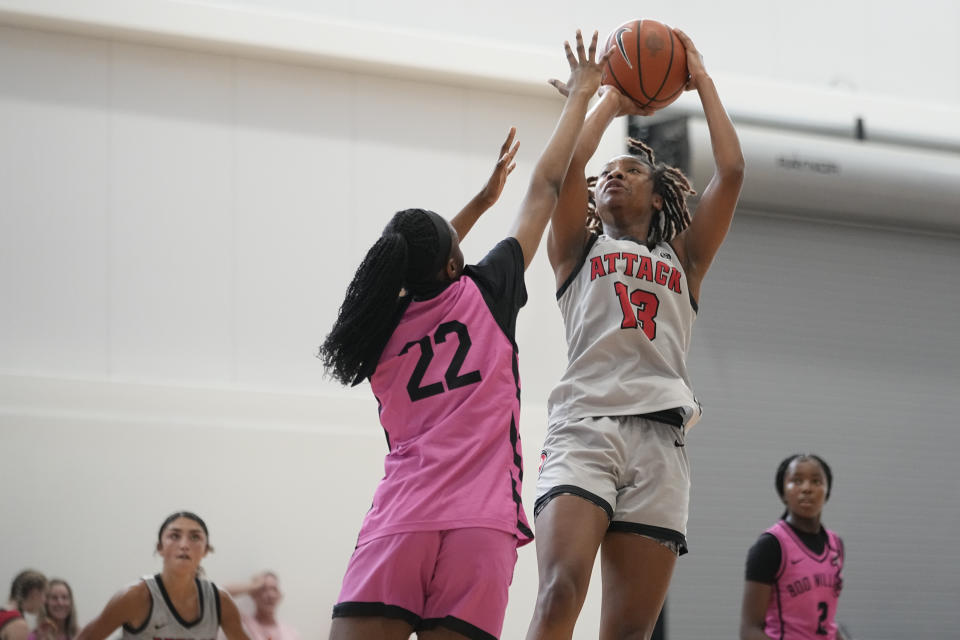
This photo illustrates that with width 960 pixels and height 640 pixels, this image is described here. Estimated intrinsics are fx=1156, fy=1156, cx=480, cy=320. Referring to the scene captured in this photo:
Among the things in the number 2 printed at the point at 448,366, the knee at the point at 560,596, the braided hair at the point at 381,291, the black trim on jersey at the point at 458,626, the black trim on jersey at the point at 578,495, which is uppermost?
the braided hair at the point at 381,291

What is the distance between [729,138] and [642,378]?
2.62ft

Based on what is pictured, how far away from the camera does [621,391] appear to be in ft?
9.84

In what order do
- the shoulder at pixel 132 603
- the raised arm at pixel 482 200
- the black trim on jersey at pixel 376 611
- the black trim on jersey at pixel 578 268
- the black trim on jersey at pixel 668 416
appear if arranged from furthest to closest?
1. the shoulder at pixel 132 603
2. the black trim on jersey at pixel 578 268
3. the raised arm at pixel 482 200
4. the black trim on jersey at pixel 668 416
5. the black trim on jersey at pixel 376 611

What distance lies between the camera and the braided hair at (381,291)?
245 centimetres

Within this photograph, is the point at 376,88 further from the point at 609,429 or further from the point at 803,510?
the point at 609,429

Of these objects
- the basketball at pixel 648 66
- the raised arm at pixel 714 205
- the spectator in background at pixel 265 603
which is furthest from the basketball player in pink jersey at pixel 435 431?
the spectator in background at pixel 265 603

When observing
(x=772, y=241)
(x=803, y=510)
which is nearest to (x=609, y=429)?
(x=803, y=510)

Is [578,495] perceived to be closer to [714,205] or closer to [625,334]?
[625,334]

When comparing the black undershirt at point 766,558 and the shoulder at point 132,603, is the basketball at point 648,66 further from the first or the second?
the shoulder at point 132,603

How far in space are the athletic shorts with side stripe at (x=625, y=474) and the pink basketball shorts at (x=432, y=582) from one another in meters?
0.66

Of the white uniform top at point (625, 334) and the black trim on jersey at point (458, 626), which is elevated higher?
the white uniform top at point (625, 334)

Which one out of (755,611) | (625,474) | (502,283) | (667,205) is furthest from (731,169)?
(755,611)

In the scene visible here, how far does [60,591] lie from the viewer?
17.9 ft

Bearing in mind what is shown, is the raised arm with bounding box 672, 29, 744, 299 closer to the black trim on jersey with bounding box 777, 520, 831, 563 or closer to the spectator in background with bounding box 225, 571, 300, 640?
the black trim on jersey with bounding box 777, 520, 831, 563
